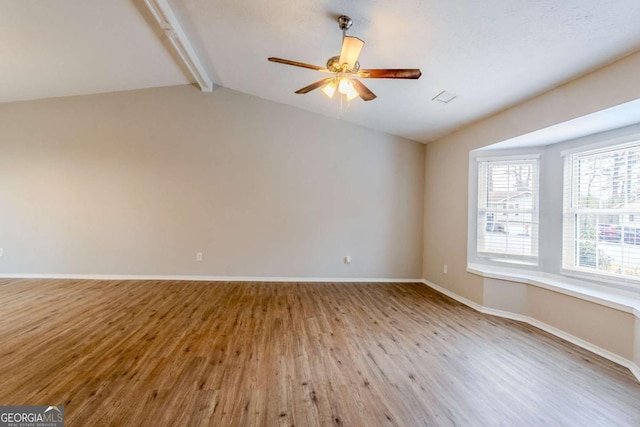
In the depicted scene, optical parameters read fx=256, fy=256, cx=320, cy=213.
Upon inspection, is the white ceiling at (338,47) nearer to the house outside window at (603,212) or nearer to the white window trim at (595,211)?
the white window trim at (595,211)

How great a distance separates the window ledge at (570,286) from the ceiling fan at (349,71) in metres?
2.65

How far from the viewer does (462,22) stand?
204cm

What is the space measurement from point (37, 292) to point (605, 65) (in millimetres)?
6907

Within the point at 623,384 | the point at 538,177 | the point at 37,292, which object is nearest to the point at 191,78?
the point at 37,292

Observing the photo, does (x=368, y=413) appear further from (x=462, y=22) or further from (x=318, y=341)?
(x=462, y=22)

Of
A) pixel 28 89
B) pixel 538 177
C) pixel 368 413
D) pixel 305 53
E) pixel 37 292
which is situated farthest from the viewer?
pixel 28 89

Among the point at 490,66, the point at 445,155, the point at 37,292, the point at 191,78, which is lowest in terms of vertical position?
the point at 37,292

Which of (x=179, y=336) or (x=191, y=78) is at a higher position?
(x=191, y=78)

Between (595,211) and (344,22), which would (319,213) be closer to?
(344,22)

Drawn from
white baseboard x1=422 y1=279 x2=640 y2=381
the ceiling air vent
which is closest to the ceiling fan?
the ceiling air vent

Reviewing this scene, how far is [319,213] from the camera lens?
4.61 meters

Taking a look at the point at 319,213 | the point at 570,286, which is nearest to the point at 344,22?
the point at 319,213

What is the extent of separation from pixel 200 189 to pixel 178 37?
7.35 feet

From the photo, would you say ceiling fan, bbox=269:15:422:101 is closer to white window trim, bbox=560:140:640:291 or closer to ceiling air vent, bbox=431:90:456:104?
ceiling air vent, bbox=431:90:456:104
